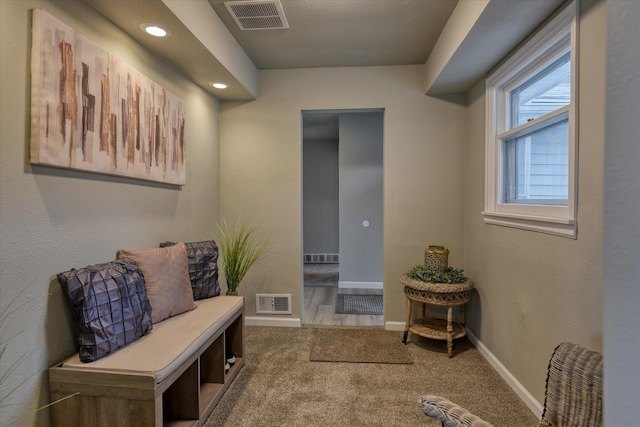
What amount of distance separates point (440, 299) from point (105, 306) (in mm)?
2248

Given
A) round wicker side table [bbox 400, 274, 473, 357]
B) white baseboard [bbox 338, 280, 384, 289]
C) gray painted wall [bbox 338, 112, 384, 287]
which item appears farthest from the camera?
white baseboard [bbox 338, 280, 384, 289]

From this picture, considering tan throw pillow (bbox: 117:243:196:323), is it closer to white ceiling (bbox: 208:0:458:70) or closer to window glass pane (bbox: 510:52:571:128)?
white ceiling (bbox: 208:0:458:70)

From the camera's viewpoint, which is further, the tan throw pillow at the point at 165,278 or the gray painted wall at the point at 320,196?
the gray painted wall at the point at 320,196

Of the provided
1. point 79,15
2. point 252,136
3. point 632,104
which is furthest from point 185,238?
point 632,104

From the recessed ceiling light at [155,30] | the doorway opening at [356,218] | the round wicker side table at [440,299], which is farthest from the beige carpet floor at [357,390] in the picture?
the recessed ceiling light at [155,30]

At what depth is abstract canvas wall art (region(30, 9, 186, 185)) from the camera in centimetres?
133

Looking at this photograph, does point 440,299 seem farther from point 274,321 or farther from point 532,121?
point 274,321

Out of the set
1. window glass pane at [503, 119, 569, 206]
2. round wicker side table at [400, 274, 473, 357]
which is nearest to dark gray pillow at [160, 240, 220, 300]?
round wicker side table at [400, 274, 473, 357]

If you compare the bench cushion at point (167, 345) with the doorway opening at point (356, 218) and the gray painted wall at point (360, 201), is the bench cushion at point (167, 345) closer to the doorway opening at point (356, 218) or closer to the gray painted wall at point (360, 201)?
the doorway opening at point (356, 218)

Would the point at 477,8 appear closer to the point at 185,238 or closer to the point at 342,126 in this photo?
the point at 185,238

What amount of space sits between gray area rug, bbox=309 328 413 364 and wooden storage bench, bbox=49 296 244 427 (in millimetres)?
1078

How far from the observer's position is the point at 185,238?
2.58 meters

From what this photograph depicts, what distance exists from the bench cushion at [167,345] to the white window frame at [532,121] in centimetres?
200

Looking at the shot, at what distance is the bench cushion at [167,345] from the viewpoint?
1.35 m
